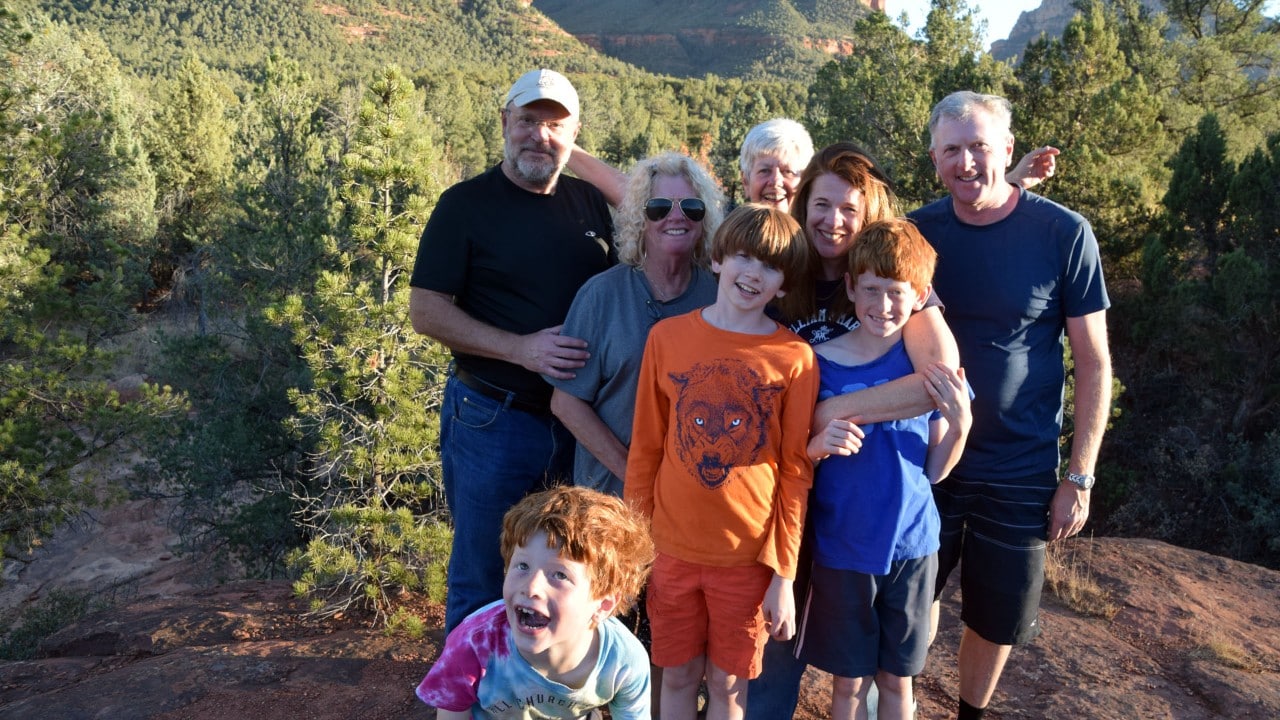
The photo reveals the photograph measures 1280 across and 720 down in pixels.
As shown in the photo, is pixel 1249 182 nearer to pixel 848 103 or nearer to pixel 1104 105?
pixel 1104 105

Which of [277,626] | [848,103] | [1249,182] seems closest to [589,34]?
Answer: [848,103]

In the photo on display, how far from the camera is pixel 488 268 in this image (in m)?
2.76

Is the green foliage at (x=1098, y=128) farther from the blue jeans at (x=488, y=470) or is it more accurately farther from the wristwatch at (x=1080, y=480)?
the blue jeans at (x=488, y=470)

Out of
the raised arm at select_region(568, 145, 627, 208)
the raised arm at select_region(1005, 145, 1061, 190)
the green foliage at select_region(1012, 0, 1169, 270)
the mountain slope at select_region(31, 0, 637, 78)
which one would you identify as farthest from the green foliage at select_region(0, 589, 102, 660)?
the mountain slope at select_region(31, 0, 637, 78)

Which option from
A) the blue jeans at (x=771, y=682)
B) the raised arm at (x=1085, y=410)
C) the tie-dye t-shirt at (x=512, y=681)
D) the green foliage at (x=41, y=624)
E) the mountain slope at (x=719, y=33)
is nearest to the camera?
the tie-dye t-shirt at (x=512, y=681)

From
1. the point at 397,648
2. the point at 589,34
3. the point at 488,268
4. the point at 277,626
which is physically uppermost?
the point at 589,34

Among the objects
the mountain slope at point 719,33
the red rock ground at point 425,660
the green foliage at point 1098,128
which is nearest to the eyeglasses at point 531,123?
the red rock ground at point 425,660

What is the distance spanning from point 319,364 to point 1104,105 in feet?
36.8

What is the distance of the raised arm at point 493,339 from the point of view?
244 cm

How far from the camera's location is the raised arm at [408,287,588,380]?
2.44 meters

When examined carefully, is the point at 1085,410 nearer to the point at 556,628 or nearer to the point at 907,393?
the point at 907,393

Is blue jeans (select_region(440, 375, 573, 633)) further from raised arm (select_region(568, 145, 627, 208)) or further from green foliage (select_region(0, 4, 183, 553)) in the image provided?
green foliage (select_region(0, 4, 183, 553))

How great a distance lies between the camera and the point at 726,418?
211 cm

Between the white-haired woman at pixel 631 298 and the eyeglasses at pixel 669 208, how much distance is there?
1 cm
